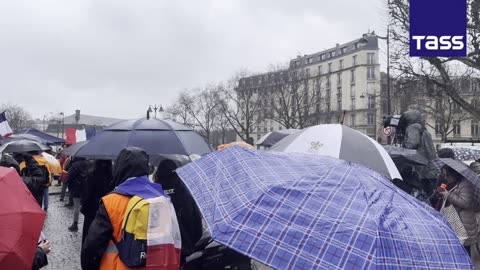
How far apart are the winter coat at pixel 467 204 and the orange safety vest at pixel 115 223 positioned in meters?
4.14

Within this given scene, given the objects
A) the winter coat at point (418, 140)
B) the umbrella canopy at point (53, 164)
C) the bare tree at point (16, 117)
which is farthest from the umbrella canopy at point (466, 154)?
the bare tree at point (16, 117)

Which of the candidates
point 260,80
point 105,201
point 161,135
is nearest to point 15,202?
point 105,201

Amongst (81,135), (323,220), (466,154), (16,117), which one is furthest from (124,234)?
(16,117)

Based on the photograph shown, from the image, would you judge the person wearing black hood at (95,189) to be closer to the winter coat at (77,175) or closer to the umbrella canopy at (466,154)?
the winter coat at (77,175)

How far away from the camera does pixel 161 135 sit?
6.44m

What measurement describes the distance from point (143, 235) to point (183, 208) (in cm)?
145

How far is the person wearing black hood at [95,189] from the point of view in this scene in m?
6.57

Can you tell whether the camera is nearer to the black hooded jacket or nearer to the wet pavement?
the wet pavement

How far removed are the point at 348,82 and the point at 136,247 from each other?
9257cm

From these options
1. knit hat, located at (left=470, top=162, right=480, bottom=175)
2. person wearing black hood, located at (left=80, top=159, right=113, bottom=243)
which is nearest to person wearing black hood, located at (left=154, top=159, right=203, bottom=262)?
person wearing black hood, located at (left=80, top=159, right=113, bottom=243)

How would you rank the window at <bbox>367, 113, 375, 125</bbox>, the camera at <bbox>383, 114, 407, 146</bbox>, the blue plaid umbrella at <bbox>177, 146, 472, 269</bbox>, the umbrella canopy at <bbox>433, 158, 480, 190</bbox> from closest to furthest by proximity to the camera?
the blue plaid umbrella at <bbox>177, 146, 472, 269</bbox> → the umbrella canopy at <bbox>433, 158, 480, 190</bbox> → the camera at <bbox>383, 114, 407, 146</bbox> → the window at <bbox>367, 113, 375, 125</bbox>

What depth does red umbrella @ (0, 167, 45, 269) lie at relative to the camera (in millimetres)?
2574

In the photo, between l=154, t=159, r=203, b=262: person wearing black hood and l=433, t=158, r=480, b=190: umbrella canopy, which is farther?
l=433, t=158, r=480, b=190: umbrella canopy

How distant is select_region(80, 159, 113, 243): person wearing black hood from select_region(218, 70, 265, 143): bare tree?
2252 inches
